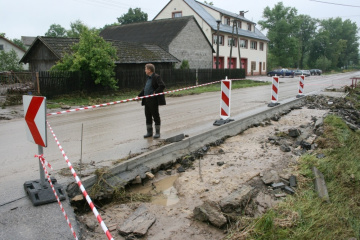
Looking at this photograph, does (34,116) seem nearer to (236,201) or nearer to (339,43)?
(236,201)

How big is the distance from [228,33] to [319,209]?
152 ft

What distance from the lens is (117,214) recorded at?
4188 millimetres

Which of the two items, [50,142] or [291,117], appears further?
[291,117]

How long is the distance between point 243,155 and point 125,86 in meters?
15.4

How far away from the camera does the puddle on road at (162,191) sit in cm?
471

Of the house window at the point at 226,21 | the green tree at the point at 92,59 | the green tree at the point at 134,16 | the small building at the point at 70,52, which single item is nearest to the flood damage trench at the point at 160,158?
the green tree at the point at 92,59

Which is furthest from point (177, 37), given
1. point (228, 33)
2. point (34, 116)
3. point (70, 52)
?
point (34, 116)

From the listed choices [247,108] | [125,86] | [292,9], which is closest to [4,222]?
[247,108]

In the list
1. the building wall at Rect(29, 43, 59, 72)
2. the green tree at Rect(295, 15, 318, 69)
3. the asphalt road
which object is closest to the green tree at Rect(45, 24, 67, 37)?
the green tree at Rect(295, 15, 318, 69)

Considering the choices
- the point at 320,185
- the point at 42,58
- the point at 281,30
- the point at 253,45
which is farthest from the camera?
the point at 281,30

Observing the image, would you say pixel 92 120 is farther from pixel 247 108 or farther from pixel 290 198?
pixel 290 198

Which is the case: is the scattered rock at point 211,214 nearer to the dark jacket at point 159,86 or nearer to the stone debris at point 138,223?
the stone debris at point 138,223

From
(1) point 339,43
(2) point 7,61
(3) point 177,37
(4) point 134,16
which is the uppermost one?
(4) point 134,16

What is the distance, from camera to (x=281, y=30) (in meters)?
74.2
